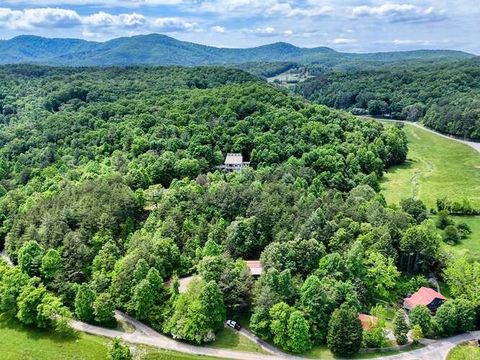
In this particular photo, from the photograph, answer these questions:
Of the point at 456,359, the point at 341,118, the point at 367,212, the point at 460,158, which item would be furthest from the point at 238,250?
the point at 460,158

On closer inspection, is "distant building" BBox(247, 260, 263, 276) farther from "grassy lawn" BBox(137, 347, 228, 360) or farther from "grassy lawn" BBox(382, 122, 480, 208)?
"grassy lawn" BBox(382, 122, 480, 208)

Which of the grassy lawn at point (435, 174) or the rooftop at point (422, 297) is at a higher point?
the grassy lawn at point (435, 174)

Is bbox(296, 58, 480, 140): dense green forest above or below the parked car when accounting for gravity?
above

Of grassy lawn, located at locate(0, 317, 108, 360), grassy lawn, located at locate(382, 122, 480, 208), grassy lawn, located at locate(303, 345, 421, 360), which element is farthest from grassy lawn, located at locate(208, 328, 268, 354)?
grassy lawn, located at locate(382, 122, 480, 208)

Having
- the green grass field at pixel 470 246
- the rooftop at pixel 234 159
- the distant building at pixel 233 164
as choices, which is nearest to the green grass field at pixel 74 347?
the green grass field at pixel 470 246

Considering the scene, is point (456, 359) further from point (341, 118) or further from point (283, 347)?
point (341, 118)

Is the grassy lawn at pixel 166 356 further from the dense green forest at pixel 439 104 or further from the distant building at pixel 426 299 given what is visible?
the dense green forest at pixel 439 104

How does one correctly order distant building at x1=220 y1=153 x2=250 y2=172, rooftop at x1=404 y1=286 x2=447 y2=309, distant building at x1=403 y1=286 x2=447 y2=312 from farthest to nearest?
distant building at x1=220 y1=153 x2=250 y2=172 → rooftop at x1=404 y1=286 x2=447 y2=309 → distant building at x1=403 y1=286 x2=447 y2=312
